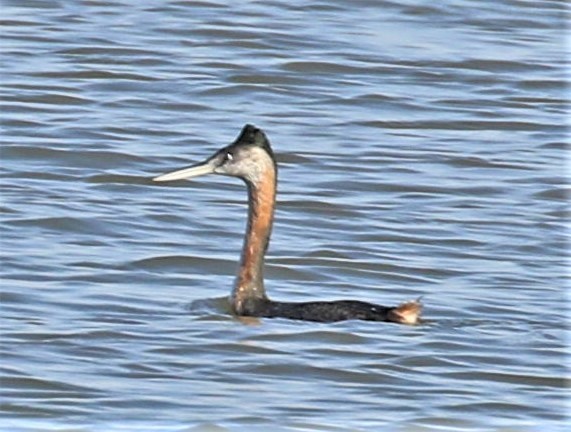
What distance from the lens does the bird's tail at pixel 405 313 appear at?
10789 millimetres

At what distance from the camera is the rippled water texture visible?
9719 millimetres

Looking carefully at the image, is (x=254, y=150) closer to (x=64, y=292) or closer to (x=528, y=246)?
(x=64, y=292)

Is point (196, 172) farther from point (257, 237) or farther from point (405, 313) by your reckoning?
point (405, 313)

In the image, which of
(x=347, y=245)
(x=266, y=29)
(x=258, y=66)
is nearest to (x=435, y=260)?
(x=347, y=245)

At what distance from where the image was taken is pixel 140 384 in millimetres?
9664

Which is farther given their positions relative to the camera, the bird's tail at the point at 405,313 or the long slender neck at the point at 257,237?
the long slender neck at the point at 257,237

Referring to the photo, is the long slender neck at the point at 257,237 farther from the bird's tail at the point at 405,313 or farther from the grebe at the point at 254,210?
the bird's tail at the point at 405,313

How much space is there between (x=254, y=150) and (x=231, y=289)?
0.69 meters

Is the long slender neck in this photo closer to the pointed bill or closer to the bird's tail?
the pointed bill

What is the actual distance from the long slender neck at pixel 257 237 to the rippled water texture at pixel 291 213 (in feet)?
0.57

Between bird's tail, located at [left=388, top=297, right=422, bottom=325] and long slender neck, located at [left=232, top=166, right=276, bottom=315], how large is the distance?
78cm

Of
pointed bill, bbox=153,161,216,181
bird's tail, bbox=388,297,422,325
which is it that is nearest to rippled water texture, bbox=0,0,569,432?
bird's tail, bbox=388,297,422,325

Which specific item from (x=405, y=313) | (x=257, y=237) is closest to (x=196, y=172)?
(x=257, y=237)

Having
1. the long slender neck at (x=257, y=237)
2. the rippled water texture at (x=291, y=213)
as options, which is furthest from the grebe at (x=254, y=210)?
the rippled water texture at (x=291, y=213)
